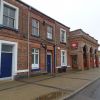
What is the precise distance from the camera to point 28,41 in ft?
54.0

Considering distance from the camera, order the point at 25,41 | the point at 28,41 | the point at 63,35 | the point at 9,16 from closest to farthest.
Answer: the point at 9,16
the point at 25,41
the point at 28,41
the point at 63,35

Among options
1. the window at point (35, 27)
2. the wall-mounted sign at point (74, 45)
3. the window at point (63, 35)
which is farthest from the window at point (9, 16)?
the wall-mounted sign at point (74, 45)

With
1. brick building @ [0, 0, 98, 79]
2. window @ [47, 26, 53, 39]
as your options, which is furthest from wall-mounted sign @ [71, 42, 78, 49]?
window @ [47, 26, 53, 39]

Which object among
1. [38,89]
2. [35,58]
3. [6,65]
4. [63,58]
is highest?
[63,58]

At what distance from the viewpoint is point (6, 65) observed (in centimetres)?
1409

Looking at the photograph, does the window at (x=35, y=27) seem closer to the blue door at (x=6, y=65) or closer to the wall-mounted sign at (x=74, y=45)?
the blue door at (x=6, y=65)

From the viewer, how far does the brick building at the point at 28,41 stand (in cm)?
1402

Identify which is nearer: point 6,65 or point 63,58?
point 6,65

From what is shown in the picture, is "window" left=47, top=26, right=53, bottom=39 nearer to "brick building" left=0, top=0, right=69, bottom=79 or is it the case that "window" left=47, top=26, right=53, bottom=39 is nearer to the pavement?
"brick building" left=0, top=0, right=69, bottom=79

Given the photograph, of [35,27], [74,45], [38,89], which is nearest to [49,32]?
[35,27]

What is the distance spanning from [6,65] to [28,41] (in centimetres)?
344

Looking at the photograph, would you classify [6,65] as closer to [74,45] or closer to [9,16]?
[9,16]

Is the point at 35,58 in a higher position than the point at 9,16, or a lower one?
lower

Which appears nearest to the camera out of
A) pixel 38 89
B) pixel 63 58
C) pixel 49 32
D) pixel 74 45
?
pixel 38 89
